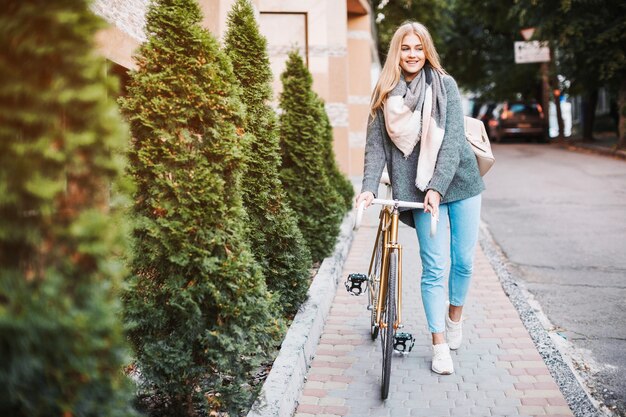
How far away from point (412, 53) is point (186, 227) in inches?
79.7

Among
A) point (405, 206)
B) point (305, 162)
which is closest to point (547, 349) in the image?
point (405, 206)

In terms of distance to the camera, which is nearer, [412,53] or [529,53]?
[412,53]

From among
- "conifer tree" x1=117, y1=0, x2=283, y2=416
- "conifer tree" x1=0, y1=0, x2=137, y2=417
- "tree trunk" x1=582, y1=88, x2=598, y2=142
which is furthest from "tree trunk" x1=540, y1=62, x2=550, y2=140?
"conifer tree" x1=0, y1=0, x2=137, y2=417

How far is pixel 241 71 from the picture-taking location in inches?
189

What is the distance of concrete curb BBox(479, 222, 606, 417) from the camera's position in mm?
3689

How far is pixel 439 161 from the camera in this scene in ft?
13.3

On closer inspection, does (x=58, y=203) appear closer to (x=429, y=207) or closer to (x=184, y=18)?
(x=184, y=18)

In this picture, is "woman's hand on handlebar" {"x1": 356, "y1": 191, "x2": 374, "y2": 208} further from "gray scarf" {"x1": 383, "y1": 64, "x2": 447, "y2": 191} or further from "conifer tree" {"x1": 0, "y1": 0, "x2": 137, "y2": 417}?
"conifer tree" {"x1": 0, "y1": 0, "x2": 137, "y2": 417}

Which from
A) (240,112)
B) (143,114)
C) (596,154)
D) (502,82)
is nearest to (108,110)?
(143,114)

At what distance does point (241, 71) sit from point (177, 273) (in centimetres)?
212

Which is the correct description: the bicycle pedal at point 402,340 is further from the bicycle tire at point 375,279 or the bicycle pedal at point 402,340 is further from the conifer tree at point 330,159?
the conifer tree at point 330,159

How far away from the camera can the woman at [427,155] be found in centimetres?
408

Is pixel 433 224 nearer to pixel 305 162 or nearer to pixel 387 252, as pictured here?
pixel 387 252

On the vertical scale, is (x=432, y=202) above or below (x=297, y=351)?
above
